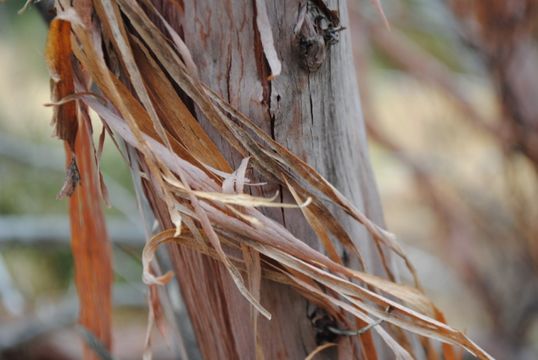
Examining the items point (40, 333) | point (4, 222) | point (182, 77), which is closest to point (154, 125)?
point (182, 77)

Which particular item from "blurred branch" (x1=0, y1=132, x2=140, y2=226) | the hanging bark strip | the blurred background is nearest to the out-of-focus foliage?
the blurred background

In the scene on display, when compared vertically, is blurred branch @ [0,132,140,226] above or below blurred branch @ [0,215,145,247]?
above

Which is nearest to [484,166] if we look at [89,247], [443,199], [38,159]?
[443,199]

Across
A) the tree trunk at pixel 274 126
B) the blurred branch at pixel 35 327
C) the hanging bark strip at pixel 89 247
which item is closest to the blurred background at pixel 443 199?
the blurred branch at pixel 35 327

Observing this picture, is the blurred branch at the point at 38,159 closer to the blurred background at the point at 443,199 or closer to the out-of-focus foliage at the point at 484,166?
the blurred background at the point at 443,199

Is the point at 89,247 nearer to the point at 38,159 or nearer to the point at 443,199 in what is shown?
the point at 38,159

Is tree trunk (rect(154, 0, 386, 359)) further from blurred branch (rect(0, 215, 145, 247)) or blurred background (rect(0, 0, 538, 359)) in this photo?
blurred branch (rect(0, 215, 145, 247))

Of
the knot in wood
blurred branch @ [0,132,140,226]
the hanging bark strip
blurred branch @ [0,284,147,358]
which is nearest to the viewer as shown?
the knot in wood
